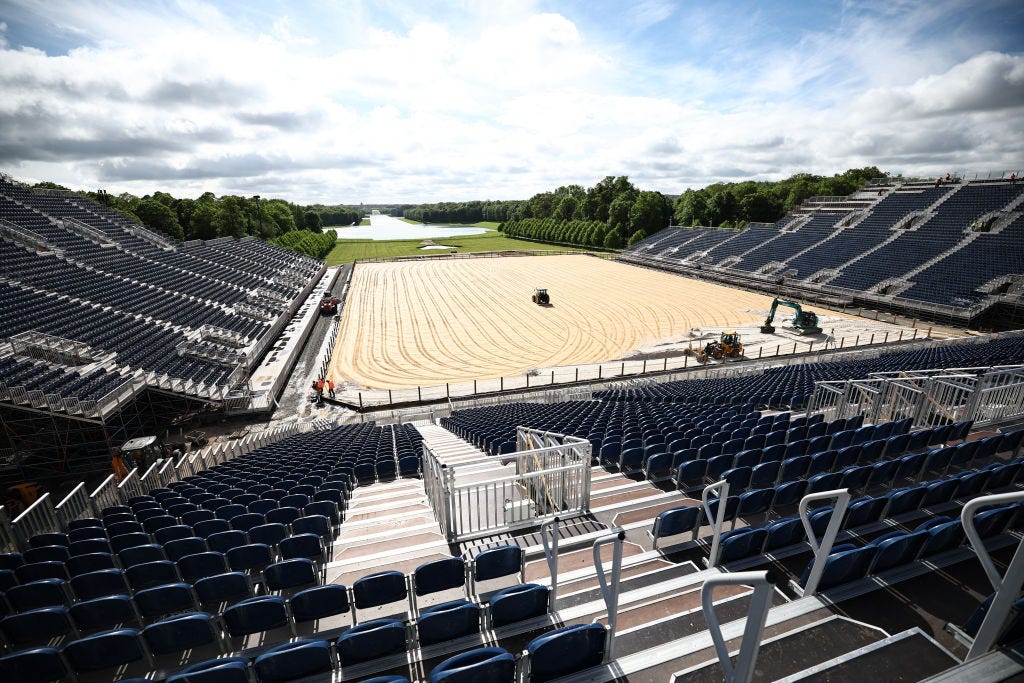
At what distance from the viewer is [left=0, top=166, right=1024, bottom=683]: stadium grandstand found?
3.70m

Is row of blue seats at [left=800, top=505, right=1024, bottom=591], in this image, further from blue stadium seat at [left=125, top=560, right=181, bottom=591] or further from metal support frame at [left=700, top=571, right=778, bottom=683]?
blue stadium seat at [left=125, top=560, right=181, bottom=591]

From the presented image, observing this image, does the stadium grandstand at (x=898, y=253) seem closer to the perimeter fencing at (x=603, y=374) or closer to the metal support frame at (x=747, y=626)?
the perimeter fencing at (x=603, y=374)

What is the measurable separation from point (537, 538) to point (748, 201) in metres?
99.0

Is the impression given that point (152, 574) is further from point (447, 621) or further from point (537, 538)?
point (537, 538)

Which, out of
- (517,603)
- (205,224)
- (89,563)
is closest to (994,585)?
(517,603)

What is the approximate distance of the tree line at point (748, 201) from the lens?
88125 millimetres

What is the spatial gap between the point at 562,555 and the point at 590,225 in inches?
3807

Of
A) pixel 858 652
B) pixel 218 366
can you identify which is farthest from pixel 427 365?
pixel 858 652

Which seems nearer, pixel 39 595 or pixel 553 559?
pixel 553 559

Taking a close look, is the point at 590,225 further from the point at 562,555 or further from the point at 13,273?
the point at 562,555

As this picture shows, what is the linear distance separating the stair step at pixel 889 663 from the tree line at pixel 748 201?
306ft

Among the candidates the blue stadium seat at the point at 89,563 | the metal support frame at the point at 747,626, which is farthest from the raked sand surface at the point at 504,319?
the metal support frame at the point at 747,626

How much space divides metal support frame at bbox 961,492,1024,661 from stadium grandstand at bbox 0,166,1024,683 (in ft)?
0.06

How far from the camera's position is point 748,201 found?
87.7 m
